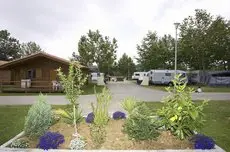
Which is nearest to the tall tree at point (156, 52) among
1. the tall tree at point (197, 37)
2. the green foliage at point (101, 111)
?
the tall tree at point (197, 37)

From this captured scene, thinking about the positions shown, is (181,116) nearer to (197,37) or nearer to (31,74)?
(31,74)

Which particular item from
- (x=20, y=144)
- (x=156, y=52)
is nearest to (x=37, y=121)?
(x=20, y=144)

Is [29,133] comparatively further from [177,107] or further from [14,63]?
[14,63]

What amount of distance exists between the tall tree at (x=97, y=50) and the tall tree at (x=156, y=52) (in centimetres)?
629

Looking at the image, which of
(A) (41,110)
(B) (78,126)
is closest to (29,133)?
(A) (41,110)

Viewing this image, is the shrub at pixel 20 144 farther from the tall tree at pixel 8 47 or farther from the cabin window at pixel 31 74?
the tall tree at pixel 8 47

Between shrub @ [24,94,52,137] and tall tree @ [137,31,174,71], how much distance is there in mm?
43167

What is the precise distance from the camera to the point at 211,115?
40.0 feet

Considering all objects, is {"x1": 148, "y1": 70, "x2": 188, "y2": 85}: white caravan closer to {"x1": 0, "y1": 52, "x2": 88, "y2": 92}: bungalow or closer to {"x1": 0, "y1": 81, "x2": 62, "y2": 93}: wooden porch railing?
{"x1": 0, "y1": 52, "x2": 88, "y2": 92}: bungalow

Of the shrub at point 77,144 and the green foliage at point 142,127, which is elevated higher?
the green foliage at point 142,127

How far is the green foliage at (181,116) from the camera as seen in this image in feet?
21.6

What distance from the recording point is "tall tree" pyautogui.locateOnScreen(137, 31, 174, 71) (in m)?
50.1

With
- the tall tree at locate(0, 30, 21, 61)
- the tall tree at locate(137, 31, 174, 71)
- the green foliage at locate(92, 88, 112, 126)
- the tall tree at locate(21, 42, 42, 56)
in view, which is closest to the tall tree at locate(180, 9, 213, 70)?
the tall tree at locate(137, 31, 174, 71)

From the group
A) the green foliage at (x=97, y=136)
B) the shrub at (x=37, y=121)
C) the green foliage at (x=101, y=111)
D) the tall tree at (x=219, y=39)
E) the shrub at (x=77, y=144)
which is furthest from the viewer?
the tall tree at (x=219, y=39)
